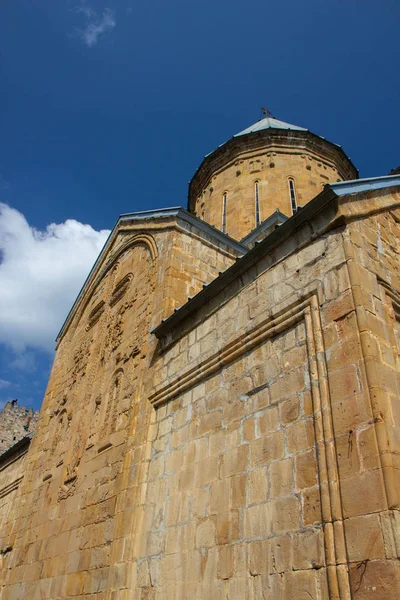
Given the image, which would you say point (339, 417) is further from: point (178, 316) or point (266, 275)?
point (178, 316)

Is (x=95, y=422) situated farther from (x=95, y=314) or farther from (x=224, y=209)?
(x=224, y=209)

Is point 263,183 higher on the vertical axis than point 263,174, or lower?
lower

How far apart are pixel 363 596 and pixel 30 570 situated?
6.10m

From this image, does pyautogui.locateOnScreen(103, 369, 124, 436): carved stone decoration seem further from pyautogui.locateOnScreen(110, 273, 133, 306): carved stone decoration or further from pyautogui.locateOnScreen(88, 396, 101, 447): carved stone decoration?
pyautogui.locateOnScreen(110, 273, 133, 306): carved stone decoration

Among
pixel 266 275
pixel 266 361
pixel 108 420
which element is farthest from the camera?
pixel 108 420

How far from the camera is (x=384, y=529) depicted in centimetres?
256

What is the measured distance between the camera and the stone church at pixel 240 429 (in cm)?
292

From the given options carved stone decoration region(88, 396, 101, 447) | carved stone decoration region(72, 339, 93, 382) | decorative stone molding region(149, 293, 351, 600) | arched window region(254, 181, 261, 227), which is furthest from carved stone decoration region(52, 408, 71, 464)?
arched window region(254, 181, 261, 227)

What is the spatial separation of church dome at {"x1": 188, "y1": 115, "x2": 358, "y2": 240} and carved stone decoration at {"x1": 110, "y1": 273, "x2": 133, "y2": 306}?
3.67 m

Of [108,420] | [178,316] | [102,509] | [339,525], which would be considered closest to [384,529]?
[339,525]

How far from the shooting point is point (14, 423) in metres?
25.1

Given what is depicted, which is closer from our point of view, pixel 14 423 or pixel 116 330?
pixel 116 330

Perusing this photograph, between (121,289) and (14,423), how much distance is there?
2013cm

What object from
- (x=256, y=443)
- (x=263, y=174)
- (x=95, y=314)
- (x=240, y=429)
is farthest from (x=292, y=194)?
(x=256, y=443)
